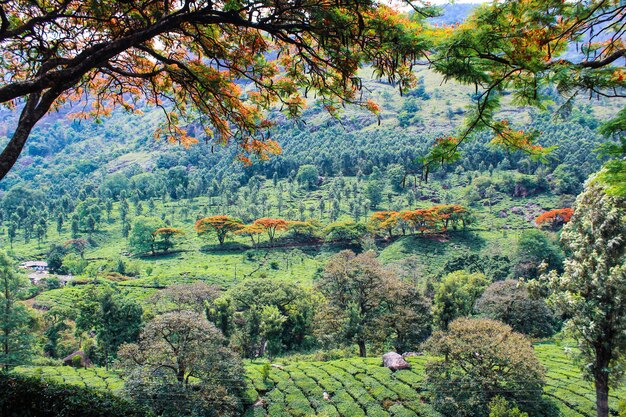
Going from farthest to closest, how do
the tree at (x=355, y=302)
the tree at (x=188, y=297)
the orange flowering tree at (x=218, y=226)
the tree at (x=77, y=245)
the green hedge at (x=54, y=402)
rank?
the tree at (x=77, y=245), the orange flowering tree at (x=218, y=226), the tree at (x=188, y=297), the tree at (x=355, y=302), the green hedge at (x=54, y=402)

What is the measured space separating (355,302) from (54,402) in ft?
78.3

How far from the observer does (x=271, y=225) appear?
64.2 metres

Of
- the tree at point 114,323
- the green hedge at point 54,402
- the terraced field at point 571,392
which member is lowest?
the terraced field at point 571,392

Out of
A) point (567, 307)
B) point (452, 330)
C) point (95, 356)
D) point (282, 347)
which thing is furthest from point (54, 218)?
point (567, 307)

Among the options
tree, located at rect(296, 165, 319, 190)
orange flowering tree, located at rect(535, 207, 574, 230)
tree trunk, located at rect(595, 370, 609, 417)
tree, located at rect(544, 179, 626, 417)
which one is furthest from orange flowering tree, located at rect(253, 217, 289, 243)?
tree trunk, located at rect(595, 370, 609, 417)

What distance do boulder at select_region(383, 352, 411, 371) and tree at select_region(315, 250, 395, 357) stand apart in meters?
3.11

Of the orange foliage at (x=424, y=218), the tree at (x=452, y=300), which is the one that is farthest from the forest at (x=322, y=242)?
the orange foliage at (x=424, y=218)

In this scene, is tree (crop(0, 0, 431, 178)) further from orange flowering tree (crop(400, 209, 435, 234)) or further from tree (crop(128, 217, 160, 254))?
tree (crop(128, 217, 160, 254))

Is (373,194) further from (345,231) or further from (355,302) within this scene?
(355,302)

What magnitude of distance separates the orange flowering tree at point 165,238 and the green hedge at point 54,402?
6348cm

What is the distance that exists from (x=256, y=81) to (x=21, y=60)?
14.8 feet

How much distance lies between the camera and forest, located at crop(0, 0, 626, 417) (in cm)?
520

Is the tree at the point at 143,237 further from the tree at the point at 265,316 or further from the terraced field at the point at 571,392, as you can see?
the terraced field at the point at 571,392

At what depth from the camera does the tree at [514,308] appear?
3112cm
